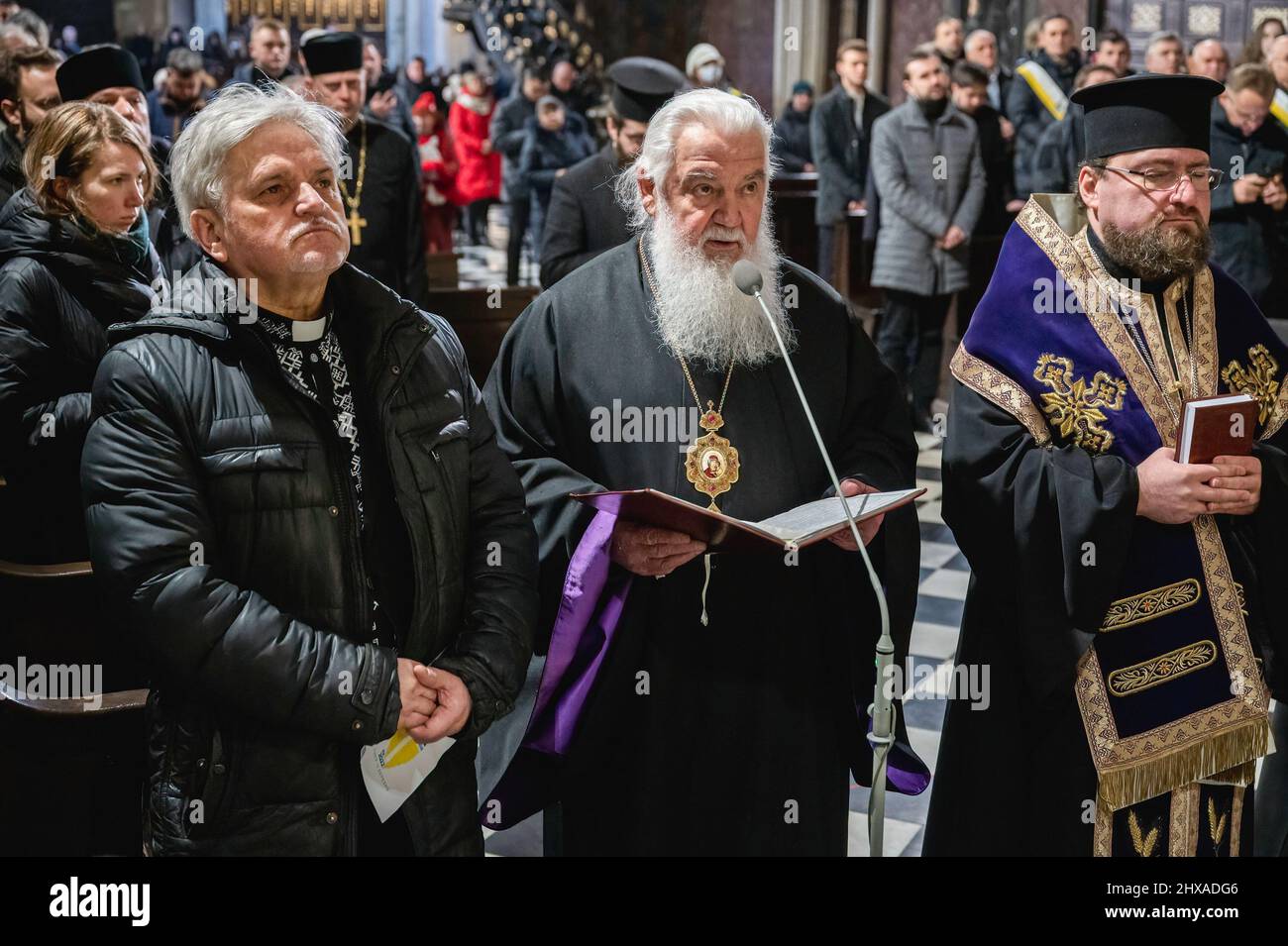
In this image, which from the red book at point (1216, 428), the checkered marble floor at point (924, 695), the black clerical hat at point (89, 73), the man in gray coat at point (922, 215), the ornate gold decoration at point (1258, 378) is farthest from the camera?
the man in gray coat at point (922, 215)

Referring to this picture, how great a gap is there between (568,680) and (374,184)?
3.63 m

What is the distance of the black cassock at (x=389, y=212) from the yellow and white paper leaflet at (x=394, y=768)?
3718 millimetres

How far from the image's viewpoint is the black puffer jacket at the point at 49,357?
3146 millimetres

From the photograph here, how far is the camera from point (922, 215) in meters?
8.03

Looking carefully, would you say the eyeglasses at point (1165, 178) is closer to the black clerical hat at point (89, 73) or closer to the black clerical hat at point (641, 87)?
the black clerical hat at point (641, 87)

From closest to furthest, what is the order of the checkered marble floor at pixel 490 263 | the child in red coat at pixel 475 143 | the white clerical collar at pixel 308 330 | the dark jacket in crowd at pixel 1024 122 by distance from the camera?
the white clerical collar at pixel 308 330 → the dark jacket in crowd at pixel 1024 122 → the child in red coat at pixel 475 143 → the checkered marble floor at pixel 490 263

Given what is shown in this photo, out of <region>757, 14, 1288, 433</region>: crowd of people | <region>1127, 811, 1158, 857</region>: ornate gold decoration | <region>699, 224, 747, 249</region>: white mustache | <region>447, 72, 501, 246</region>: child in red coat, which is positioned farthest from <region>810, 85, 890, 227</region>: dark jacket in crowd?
<region>1127, 811, 1158, 857</region>: ornate gold decoration

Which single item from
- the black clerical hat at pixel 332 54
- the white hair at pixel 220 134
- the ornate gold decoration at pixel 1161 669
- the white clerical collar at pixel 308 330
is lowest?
the ornate gold decoration at pixel 1161 669

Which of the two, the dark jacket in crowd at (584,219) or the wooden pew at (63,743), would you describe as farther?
the dark jacket in crowd at (584,219)

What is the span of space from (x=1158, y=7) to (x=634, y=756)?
42.4 ft

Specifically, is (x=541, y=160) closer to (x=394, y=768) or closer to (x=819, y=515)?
(x=819, y=515)

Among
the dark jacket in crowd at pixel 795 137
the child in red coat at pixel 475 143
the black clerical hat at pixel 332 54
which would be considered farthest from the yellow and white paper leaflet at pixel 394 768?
the child in red coat at pixel 475 143
